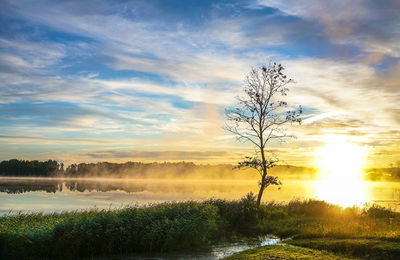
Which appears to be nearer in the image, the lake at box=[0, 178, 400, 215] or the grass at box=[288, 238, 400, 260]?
the grass at box=[288, 238, 400, 260]

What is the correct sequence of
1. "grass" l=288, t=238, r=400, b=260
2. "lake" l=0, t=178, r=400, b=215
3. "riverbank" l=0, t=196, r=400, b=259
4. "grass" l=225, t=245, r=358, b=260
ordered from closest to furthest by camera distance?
1. "grass" l=225, t=245, r=358, b=260
2. "grass" l=288, t=238, r=400, b=260
3. "riverbank" l=0, t=196, r=400, b=259
4. "lake" l=0, t=178, r=400, b=215

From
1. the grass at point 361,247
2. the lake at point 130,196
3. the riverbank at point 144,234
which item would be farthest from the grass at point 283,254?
the lake at point 130,196

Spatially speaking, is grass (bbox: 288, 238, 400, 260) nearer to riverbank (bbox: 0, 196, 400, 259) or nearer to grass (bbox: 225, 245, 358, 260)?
riverbank (bbox: 0, 196, 400, 259)

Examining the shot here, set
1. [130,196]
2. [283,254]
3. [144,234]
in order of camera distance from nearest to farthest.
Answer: [283,254], [144,234], [130,196]

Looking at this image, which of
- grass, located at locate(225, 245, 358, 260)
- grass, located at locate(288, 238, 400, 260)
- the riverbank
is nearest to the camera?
grass, located at locate(225, 245, 358, 260)

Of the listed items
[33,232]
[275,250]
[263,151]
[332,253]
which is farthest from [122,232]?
[263,151]

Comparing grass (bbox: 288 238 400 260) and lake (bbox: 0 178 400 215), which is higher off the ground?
grass (bbox: 288 238 400 260)

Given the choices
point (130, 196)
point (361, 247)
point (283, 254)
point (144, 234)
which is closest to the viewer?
point (283, 254)

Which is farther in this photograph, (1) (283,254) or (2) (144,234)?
(2) (144,234)

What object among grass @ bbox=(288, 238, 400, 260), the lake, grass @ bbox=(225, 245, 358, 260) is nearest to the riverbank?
grass @ bbox=(288, 238, 400, 260)

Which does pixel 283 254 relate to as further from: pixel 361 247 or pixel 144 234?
pixel 144 234

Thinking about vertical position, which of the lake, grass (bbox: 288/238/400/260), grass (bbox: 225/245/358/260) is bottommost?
the lake

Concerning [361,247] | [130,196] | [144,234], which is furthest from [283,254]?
[130,196]

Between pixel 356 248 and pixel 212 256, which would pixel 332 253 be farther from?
pixel 212 256
